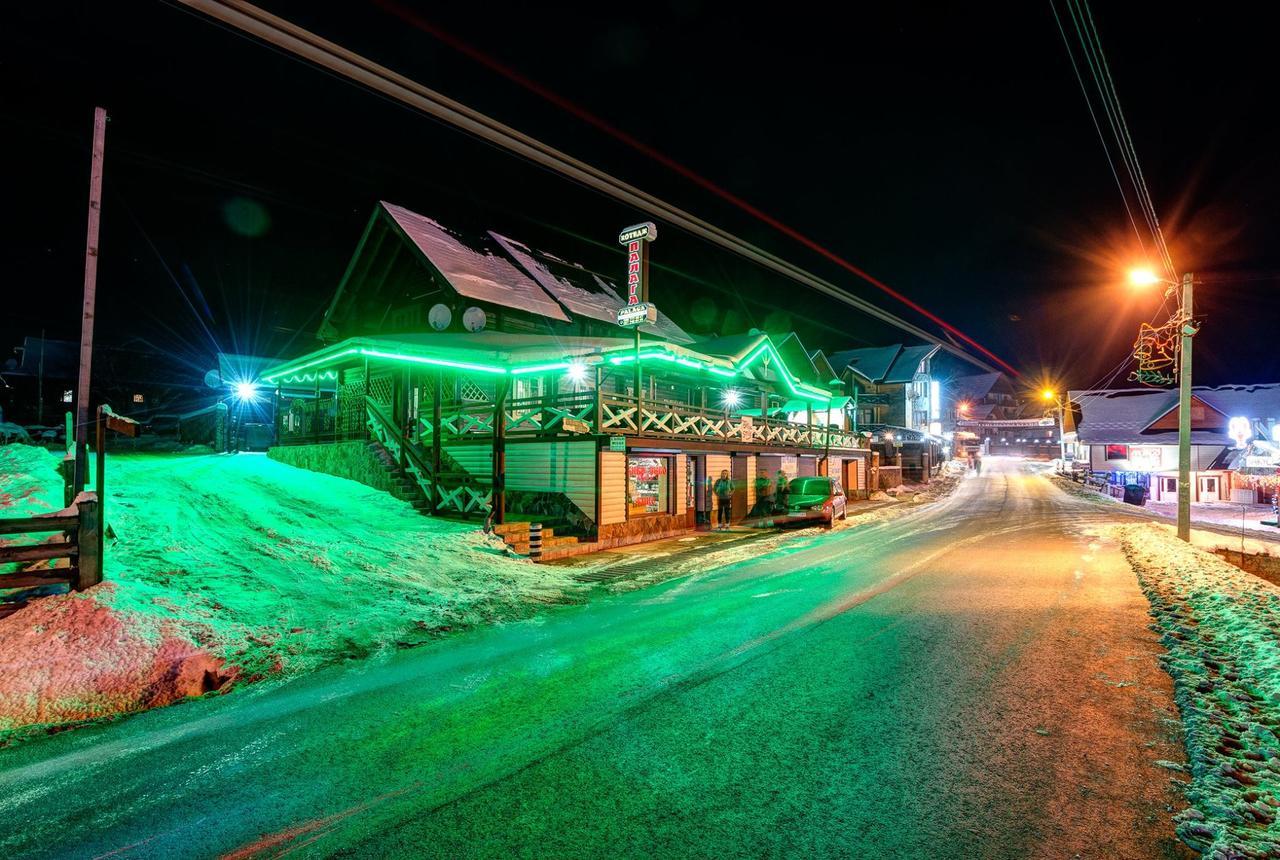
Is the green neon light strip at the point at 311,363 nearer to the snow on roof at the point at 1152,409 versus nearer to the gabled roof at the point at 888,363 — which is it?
the gabled roof at the point at 888,363

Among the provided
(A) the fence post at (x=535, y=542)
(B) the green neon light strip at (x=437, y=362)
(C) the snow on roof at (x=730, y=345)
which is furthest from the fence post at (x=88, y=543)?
(C) the snow on roof at (x=730, y=345)

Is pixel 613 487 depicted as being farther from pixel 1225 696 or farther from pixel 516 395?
pixel 1225 696

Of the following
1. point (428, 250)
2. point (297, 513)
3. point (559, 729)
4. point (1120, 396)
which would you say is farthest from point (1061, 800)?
point (1120, 396)

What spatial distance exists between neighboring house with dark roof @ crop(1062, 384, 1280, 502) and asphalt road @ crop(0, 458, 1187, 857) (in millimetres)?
41946

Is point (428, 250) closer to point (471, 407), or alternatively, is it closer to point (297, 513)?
point (471, 407)

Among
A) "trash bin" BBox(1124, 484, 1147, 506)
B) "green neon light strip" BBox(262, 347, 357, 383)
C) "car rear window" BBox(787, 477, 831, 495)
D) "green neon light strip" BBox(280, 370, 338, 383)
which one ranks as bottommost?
"trash bin" BBox(1124, 484, 1147, 506)

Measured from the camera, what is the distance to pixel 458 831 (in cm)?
377

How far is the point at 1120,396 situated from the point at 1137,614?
192ft

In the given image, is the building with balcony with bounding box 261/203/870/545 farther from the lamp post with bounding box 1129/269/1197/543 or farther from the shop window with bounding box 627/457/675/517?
the lamp post with bounding box 1129/269/1197/543

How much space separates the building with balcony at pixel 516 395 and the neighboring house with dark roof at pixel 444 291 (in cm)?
8

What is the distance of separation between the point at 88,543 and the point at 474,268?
60.3ft

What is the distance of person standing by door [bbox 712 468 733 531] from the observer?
23.0m

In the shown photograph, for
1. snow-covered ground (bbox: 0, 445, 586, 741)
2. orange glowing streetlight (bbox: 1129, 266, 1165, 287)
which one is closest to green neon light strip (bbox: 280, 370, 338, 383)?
snow-covered ground (bbox: 0, 445, 586, 741)

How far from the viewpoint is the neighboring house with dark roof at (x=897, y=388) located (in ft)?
207
